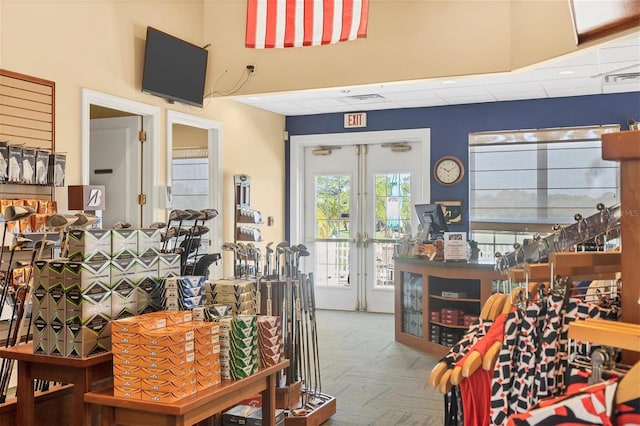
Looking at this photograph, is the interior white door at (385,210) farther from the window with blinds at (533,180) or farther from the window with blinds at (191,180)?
the window with blinds at (191,180)

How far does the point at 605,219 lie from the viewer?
71.9 inches

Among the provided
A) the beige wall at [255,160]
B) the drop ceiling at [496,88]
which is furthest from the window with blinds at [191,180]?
the drop ceiling at [496,88]

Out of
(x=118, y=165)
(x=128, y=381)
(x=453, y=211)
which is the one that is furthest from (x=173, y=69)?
(x=128, y=381)

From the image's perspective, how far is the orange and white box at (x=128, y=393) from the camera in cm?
246

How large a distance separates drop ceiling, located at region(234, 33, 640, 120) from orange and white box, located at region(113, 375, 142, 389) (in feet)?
15.3

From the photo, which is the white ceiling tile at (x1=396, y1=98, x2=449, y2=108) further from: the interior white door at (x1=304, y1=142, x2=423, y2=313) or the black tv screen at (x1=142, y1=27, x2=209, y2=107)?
the black tv screen at (x1=142, y1=27, x2=209, y2=107)

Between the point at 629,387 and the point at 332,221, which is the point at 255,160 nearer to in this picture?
the point at 332,221

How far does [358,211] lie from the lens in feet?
30.6

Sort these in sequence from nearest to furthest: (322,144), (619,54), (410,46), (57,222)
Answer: (57,222) < (619,54) < (410,46) < (322,144)

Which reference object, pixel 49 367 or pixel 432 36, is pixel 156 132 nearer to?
pixel 432 36

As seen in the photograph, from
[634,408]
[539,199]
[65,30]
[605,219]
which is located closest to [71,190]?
[65,30]

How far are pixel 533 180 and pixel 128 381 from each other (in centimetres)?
684

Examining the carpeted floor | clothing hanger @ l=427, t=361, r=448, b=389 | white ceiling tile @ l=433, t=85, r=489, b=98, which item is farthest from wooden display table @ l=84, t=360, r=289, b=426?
white ceiling tile @ l=433, t=85, r=489, b=98

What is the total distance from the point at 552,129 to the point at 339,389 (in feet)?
15.6
